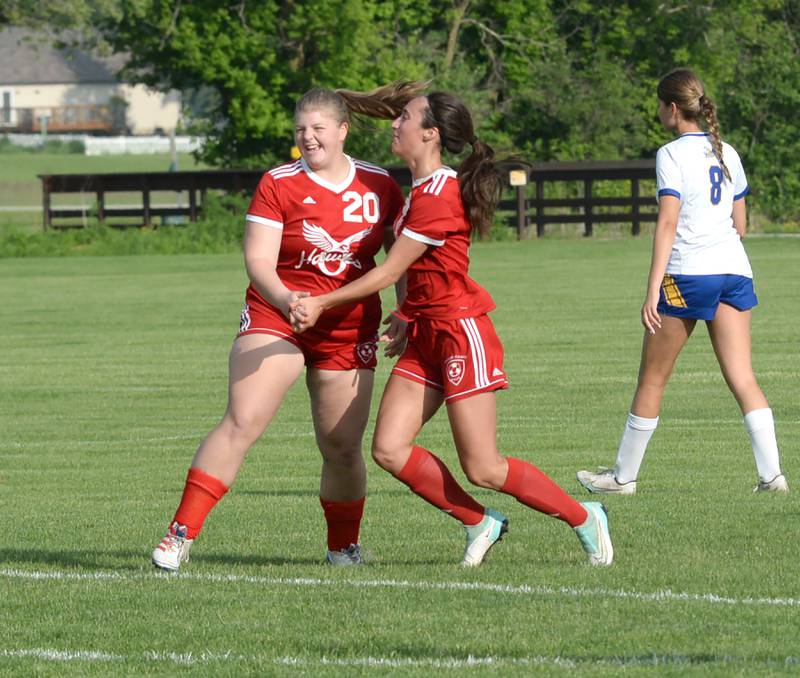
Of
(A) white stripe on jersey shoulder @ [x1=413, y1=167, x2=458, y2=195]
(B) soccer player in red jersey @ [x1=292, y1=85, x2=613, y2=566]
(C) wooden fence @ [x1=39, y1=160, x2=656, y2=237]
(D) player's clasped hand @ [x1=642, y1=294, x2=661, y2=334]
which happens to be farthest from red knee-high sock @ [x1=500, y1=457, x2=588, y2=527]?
(C) wooden fence @ [x1=39, y1=160, x2=656, y2=237]

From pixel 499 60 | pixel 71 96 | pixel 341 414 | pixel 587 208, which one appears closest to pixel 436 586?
pixel 341 414

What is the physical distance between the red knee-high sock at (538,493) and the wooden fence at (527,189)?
3700cm

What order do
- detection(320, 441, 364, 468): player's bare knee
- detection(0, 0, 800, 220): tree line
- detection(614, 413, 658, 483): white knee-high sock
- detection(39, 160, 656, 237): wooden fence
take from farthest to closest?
1. detection(0, 0, 800, 220): tree line
2. detection(39, 160, 656, 237): wooden fence
3. detection(614, 413, 658, 483): white knee-high sock
4. detection(320, 441, 364, 468): player's bare knee

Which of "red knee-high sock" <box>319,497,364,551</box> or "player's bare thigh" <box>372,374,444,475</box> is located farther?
"red knee-high sock" <box>319,497,364,551</box>

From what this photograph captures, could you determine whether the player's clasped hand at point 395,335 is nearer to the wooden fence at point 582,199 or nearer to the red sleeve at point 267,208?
the red sleeve at point 267,208

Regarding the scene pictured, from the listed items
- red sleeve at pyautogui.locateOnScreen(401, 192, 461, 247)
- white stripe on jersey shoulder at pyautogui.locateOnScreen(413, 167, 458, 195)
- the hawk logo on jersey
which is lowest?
the hawk logo on jersey

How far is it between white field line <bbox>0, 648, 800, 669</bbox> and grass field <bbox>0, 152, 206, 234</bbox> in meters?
55.5

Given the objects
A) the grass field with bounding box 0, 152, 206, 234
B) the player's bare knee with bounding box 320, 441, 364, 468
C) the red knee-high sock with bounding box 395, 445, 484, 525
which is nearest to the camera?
the red knee-high sock with bounding box 395, 445, 484, 525

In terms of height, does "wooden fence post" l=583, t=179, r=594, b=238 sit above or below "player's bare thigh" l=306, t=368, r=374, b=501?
below

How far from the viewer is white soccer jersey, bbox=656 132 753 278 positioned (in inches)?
337

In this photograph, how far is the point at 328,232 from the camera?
22.4ft

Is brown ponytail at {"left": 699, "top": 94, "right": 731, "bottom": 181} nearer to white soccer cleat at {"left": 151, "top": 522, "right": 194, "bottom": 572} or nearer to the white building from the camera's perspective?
white soccer cleat at {"left": 151, "top": 522, "right": 194, "bottom": 572}

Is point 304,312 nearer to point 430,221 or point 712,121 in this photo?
point 430,221

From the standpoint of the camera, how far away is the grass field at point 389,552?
524cm
